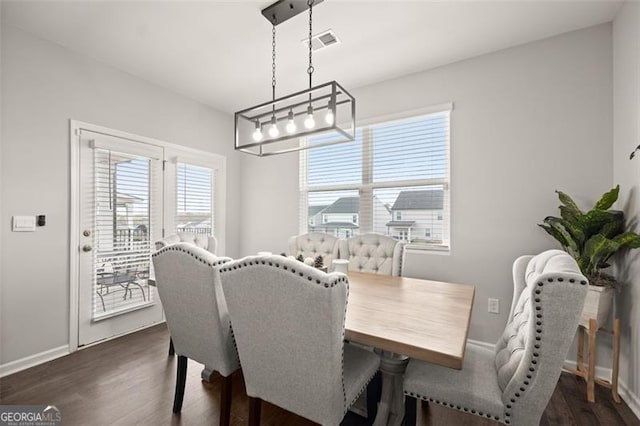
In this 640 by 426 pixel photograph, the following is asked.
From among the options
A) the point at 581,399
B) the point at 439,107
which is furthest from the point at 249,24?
the point at 581,399

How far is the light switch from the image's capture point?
7.30 ft

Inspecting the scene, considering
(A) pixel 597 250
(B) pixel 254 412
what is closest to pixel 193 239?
(B) pixel 254 412

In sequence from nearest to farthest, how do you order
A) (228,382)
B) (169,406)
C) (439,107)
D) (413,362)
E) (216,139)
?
(413,362), (228,382), (169,406), (439,107), (216,139)

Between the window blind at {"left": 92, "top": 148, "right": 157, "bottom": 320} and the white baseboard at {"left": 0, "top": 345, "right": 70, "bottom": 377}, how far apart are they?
13.9 inches

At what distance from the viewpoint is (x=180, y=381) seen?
1723mm

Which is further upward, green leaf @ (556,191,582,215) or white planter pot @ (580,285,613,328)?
green leaf @ (556,191,582,215)

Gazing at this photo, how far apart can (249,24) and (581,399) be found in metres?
3.67

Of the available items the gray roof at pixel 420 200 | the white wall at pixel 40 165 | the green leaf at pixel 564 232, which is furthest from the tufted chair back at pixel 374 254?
the white wall at pixel 40 165

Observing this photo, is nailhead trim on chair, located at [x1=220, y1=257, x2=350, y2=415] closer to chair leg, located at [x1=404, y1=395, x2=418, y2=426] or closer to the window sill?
chair leg, located at [x1=404, y1=395, x2=418, y2=426]

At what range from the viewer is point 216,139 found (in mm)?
3959

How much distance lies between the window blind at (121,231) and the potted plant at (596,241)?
12.8 feet

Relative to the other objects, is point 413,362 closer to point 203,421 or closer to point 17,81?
point 203,421

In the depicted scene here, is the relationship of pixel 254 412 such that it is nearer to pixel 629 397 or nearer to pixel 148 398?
pixel 148 398

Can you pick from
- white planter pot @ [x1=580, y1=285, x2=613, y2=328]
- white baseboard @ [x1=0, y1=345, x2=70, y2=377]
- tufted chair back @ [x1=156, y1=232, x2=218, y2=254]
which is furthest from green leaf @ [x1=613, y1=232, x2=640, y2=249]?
white baseboard @ [x1=0, y1=345, x2=70, y2=377]
